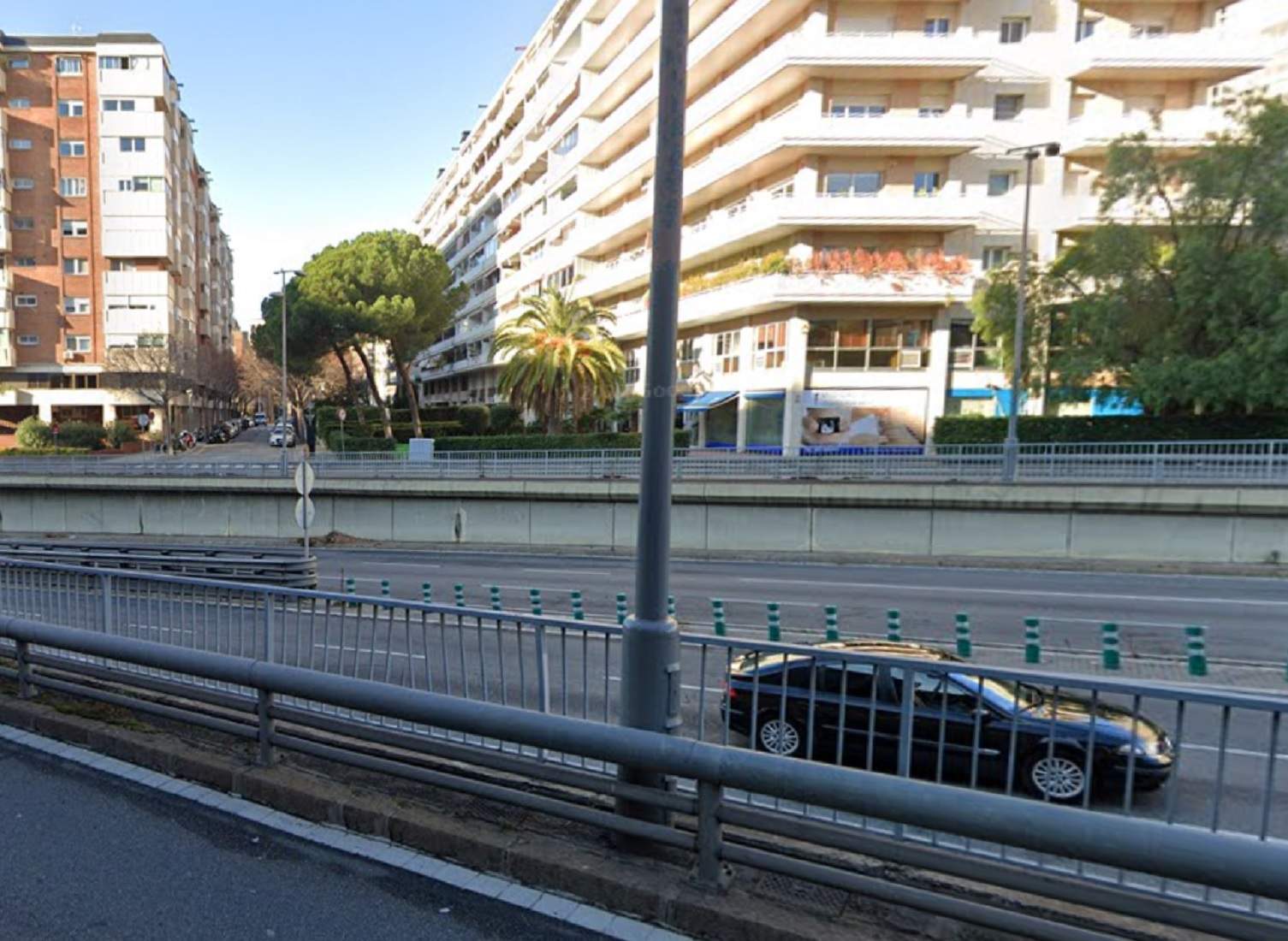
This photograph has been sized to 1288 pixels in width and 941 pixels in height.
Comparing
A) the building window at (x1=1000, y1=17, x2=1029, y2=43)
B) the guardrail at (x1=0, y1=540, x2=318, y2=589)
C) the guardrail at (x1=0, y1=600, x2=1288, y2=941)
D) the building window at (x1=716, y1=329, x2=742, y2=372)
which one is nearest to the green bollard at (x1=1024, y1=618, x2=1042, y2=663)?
the guardrail at (x1=0, y1=600, x2=1288, y2=941)

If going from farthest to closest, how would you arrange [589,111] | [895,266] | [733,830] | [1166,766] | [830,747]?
[589,111] < [895,266] < [830,747] < [1166,766] < [733,830]

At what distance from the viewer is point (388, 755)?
4.08m

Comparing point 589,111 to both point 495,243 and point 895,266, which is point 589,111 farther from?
point 895,266

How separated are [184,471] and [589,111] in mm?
31404

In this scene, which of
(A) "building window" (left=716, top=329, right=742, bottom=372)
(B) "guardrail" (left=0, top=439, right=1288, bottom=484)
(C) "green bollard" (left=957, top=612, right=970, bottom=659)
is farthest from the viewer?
(A) "building window" (left=716, top=329, right=742, bottom=372)

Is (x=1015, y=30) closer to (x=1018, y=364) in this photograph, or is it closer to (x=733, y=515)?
(x=1018, y=364)

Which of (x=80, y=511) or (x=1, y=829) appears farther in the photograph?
(x=80, y=511)

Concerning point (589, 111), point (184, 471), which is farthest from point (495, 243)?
point (184, 471)

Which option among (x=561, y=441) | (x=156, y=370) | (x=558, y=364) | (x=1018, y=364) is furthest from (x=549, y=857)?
(x=156, y=370)

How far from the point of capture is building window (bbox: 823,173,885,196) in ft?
95.6

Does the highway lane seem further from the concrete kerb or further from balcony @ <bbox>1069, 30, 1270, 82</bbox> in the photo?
balcony @ <bbox>1069, 30, 1270, 82</bbox>

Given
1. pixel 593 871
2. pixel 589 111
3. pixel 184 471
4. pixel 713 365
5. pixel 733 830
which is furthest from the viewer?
pixel 589 111

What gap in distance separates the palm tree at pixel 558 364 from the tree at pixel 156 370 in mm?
28957

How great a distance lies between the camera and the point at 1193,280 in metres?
20.6
